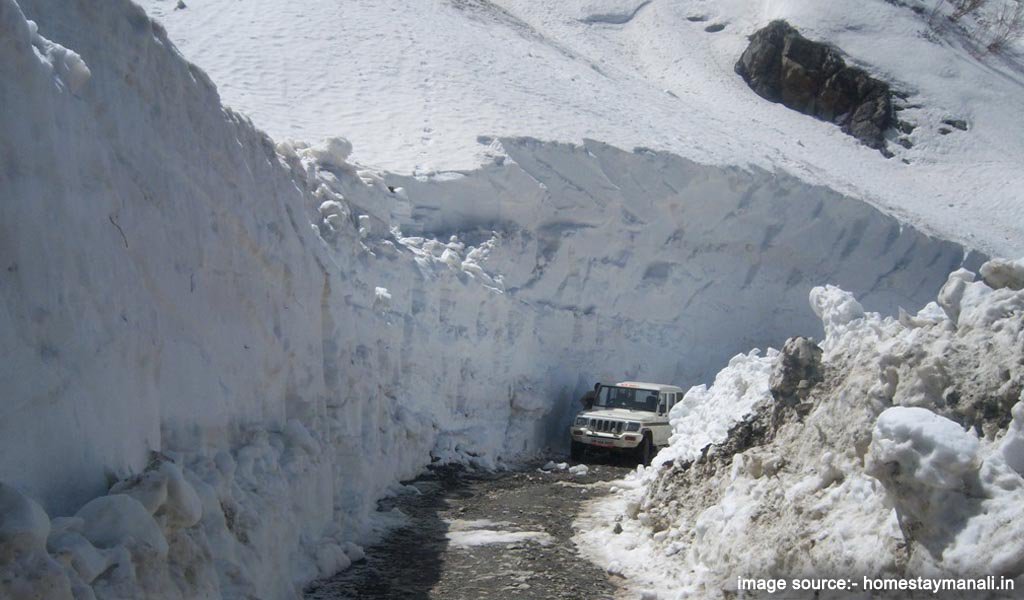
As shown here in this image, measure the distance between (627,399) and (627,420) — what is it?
116 centimetres

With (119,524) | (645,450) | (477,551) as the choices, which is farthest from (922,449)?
(645,450)

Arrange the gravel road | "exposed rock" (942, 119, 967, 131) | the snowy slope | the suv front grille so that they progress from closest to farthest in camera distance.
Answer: the gravel road
the suv front grille
the snowy slope
"exposed rock" (942, 119, 967, 131)

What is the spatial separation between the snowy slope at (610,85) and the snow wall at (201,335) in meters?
3.96

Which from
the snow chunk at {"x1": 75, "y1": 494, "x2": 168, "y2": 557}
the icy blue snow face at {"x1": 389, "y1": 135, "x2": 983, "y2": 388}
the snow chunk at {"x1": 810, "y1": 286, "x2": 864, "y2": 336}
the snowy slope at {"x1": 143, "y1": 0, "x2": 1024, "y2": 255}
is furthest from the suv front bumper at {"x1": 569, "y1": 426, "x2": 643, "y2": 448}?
the snow chunk at {"x1": 75, "y1": 494, "x2": 168, "y2": 557}

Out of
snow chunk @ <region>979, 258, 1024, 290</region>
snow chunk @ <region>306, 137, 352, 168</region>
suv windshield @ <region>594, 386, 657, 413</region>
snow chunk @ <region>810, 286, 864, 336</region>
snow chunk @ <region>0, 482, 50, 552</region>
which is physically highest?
snow chunk @ <region>979, 258, 1024, 290</region>

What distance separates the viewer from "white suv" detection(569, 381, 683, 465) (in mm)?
15281

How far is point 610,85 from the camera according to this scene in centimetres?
2664

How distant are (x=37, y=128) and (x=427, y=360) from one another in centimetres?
1020

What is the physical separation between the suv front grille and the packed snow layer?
5.84m

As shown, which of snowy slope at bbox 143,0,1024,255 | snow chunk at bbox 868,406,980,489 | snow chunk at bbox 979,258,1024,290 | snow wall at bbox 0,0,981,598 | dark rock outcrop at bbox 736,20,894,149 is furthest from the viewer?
dark rock outcrop at bbox 736,20,894,149

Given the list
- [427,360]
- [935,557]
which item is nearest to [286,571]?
[935,557]

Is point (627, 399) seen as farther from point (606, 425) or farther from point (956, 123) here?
point (956, 123)

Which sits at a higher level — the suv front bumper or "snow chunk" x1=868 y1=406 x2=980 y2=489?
"snow chunk" x1=868 y1=406 x2=980 y2=489

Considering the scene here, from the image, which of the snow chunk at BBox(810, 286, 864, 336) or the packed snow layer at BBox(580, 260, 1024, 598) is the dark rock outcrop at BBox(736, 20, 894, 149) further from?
the packed snow layer at BBox(580, 260, 1024, 598)
